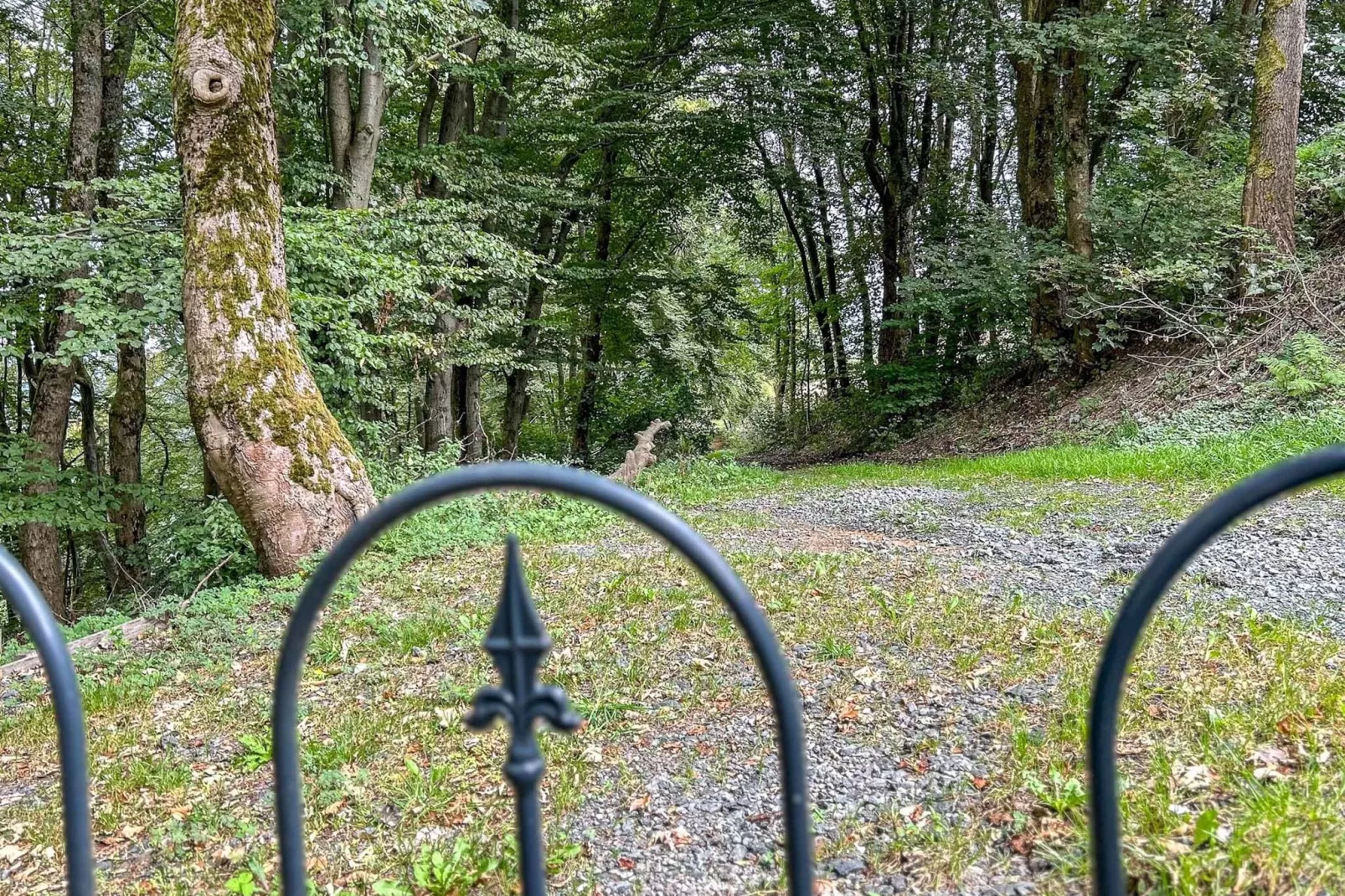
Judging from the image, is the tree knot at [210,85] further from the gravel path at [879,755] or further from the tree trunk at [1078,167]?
the tree trunk at [1078,167]

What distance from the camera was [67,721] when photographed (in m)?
0.86

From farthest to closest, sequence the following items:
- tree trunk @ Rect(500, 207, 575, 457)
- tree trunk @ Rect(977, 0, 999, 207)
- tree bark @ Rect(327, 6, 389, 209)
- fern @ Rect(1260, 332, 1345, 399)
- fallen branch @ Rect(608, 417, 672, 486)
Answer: tree trunk @ Rect(500, 207, 575, 457)
tree trunk @ Rect(977, 0, 999, 207)
fallen branch @ Rect(608, 417, 672, 486)
tree bark @ Rect(327, 6, 389, 209)
fern @ Rect(1260, 332, 1345, 399)

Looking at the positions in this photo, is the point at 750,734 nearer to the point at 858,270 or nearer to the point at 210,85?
the point at 210,85

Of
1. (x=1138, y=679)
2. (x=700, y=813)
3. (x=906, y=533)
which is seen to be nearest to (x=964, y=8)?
(x=906, y=533)

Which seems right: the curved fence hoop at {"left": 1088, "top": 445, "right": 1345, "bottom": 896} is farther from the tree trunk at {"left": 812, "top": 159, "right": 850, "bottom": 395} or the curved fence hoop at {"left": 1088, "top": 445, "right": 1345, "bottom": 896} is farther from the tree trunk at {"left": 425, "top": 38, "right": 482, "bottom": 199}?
the tree trunk at {"left": 812, "top": 159, "right": 850, "bottom": 395}

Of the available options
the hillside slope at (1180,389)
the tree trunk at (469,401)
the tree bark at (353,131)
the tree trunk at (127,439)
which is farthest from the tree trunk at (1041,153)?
the tree trunk at (127,439)

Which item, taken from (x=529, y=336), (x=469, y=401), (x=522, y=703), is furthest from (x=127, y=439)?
(x=522, y=703)

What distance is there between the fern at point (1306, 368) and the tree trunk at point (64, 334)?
1129 cm

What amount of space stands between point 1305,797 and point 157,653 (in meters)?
4.42

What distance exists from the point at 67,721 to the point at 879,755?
1975 mm

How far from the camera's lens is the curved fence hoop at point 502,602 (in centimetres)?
80

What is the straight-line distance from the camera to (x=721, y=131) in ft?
42.0

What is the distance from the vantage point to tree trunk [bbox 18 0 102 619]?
23.5 feet

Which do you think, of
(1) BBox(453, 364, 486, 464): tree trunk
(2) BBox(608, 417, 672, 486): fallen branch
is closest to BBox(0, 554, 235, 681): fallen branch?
(2) BBox(608, 417, 672, 486): fallen branch
